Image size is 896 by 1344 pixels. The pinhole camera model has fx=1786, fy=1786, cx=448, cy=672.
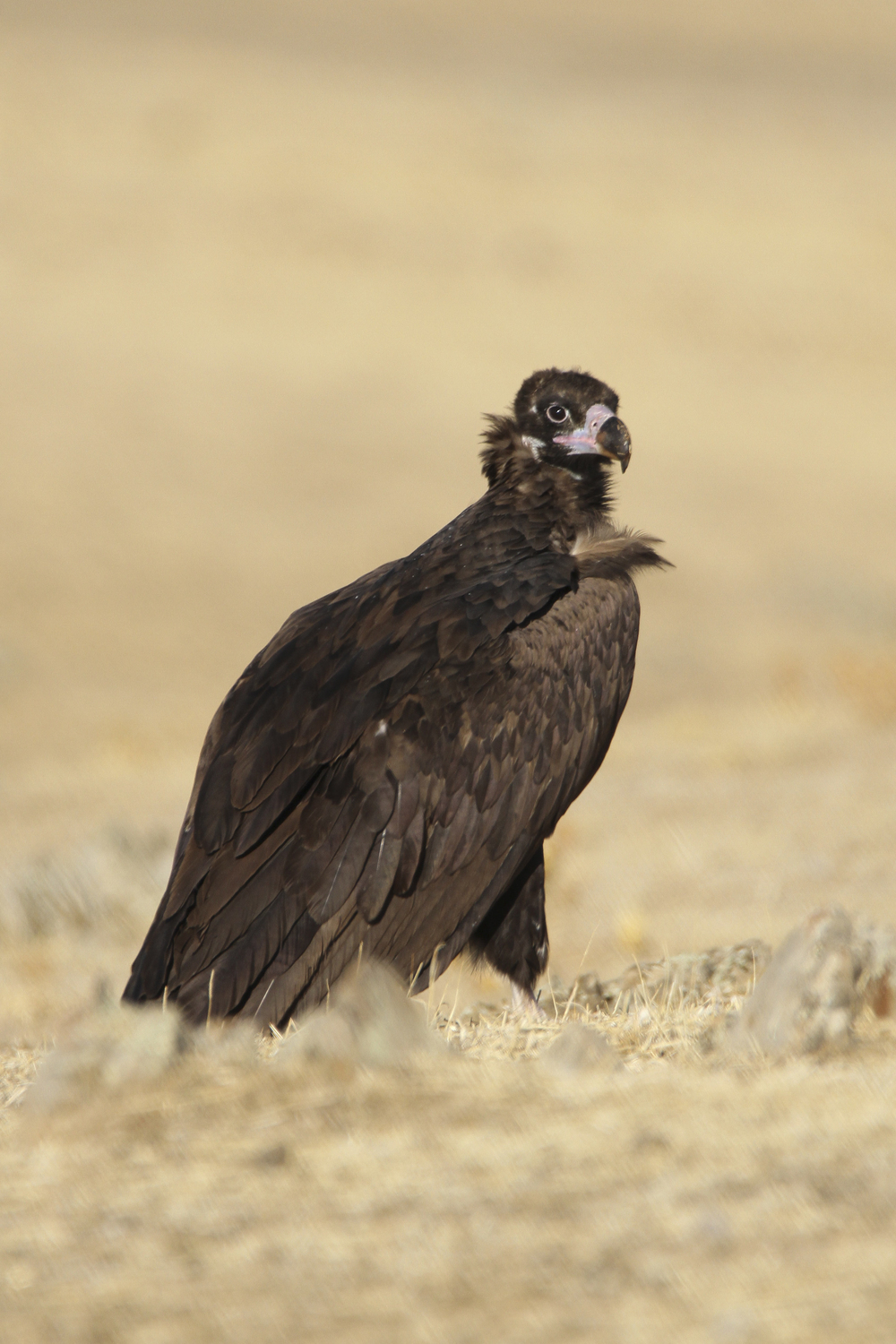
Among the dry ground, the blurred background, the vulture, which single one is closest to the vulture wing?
the vulture

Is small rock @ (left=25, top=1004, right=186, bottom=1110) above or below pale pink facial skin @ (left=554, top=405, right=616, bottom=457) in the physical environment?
below

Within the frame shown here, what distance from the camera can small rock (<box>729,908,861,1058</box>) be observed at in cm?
447

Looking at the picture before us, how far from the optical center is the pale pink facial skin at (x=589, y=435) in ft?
22.2

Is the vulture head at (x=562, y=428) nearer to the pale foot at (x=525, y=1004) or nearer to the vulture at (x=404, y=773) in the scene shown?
the vulture at (x=404, y=773)

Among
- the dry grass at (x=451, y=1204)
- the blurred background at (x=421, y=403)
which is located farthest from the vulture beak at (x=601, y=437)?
the dry grass at (x=451, y=1204)

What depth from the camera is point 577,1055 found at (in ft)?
13.6

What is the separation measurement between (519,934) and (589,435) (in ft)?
6.35

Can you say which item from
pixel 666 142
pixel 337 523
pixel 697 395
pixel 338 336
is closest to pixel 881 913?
pixel 337 523

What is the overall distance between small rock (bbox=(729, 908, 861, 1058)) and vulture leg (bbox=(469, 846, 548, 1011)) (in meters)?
1.39

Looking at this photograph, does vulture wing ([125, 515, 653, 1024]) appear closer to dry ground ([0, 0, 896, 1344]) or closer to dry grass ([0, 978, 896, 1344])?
dry ground ([0, 0, 896, 1344])

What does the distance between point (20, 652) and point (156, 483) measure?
756cm

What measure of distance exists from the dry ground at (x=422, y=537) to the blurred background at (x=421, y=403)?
0.28ft

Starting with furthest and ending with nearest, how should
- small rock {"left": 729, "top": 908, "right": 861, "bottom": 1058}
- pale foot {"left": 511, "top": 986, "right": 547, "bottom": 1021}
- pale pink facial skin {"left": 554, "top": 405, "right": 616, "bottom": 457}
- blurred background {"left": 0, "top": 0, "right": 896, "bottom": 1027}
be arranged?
blurred background {"left": 0, "top": 0, "right": 896, "bottom": 1027} < pale pink facial skin {"left": 554, "top": 405, "right": 616, "bottom": 457} < pale foot {"left": 511, "top": 986, "right": 547, "bottom": 1021} < small rock {"left": 729, "top": 908, "right": 861, "bottom": 1058}

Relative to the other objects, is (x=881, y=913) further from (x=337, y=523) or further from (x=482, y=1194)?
(x=337, y=523)
